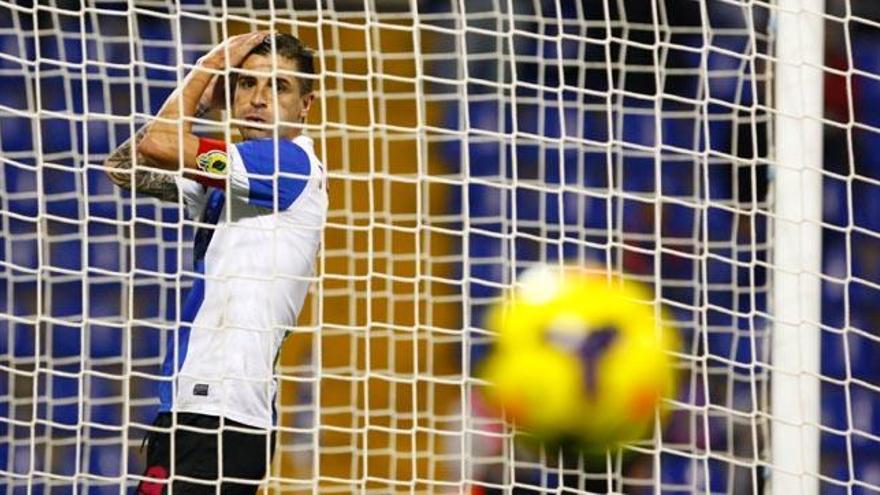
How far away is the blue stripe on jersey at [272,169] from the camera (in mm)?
2924

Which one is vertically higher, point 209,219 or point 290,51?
point 290,51

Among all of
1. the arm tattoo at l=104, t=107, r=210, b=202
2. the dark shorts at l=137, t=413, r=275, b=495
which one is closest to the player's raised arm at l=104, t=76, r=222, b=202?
the arm tattoo at l=104, t=107, r=210, b=202

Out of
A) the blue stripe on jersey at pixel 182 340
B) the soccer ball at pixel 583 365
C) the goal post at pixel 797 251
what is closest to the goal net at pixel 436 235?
the soccer ball at pixel 583 365

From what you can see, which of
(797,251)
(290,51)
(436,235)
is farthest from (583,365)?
(436,235)

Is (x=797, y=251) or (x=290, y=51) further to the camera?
(x=797, y=251)

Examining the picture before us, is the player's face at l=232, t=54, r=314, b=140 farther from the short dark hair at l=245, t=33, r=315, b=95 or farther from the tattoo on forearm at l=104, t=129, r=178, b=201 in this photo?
the tattoo on forearm at l=104, t=129, r=178, b=201

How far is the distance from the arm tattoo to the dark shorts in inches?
15.6

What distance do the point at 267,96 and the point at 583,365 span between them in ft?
2.53

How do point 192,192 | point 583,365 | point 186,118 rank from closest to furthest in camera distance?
point 186,118
point 192,192
point 583,365

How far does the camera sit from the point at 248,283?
2.97 m

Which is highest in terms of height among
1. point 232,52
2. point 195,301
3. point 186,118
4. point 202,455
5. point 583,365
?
point 232,52

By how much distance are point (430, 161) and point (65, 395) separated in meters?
1.02

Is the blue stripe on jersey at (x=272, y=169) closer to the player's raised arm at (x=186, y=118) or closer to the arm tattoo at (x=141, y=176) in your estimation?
the player's raised arm at (x=186, y=118)

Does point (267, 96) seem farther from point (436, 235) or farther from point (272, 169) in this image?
point (436, 235)
